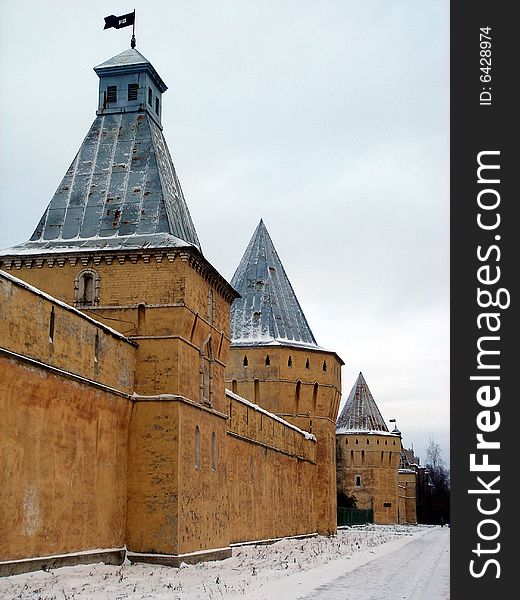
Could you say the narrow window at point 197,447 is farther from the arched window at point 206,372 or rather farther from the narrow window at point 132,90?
the narrow window at point 132,90

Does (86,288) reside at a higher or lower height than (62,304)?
higher

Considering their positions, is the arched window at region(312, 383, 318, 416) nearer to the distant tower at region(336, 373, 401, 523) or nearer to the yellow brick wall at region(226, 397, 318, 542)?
the yellow brick wall at region(226, 397, 318, 542)

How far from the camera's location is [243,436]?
27.3 metres

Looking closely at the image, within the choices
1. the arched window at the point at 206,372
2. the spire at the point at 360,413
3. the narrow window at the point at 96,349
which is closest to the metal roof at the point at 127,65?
the arched window at the point at 206,372

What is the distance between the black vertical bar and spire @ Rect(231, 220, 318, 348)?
28.8 metres

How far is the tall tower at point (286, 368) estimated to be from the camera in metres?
38.1

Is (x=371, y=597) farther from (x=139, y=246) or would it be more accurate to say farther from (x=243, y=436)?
(x=243, y=436)

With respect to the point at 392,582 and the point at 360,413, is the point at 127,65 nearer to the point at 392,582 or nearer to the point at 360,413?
the point at 392,582

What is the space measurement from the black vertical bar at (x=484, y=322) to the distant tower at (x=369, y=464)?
53236mm

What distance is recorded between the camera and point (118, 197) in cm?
2189

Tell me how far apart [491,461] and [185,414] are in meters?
11.4

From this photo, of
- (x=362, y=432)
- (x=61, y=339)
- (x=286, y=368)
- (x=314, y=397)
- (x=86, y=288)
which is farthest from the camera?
(x=362, y=432)

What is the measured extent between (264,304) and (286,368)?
3.45 metres

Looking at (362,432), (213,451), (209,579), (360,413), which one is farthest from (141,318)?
(360,413)
